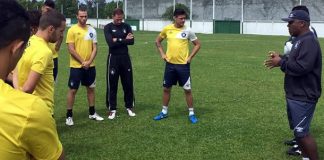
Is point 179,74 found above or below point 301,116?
above

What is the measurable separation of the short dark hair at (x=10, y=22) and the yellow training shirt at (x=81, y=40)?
655 centimetres

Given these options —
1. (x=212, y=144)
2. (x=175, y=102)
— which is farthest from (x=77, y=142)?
(x=175, y=102)

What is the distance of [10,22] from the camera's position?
5.96ft

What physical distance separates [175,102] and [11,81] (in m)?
6.02

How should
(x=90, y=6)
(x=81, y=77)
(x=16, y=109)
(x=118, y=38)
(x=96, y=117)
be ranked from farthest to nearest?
1. (x=90, y=6)
2. (x=118, y=38)
3. (x=96, y=117)
4. (x=81, y=77)
5. (x=16, y=109)

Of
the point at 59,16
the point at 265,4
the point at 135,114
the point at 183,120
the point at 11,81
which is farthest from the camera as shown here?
the point at 265,4

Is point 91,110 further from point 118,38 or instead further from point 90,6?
point 90,6

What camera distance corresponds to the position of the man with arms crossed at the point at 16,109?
1.79 metres

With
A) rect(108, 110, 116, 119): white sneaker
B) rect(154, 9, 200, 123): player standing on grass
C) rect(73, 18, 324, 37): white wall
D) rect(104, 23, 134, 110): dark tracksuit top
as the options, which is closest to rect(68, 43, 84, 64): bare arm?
rect(104, 23, 134, 110): dark tracksuit top

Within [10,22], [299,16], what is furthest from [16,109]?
[299,16]

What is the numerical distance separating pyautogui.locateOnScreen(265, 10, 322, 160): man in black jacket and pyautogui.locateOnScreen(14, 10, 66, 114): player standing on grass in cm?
261

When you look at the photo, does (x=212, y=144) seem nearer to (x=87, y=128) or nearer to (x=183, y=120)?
(x=183, y=120)

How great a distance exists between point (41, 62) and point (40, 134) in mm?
3169

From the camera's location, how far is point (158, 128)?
805 cm
